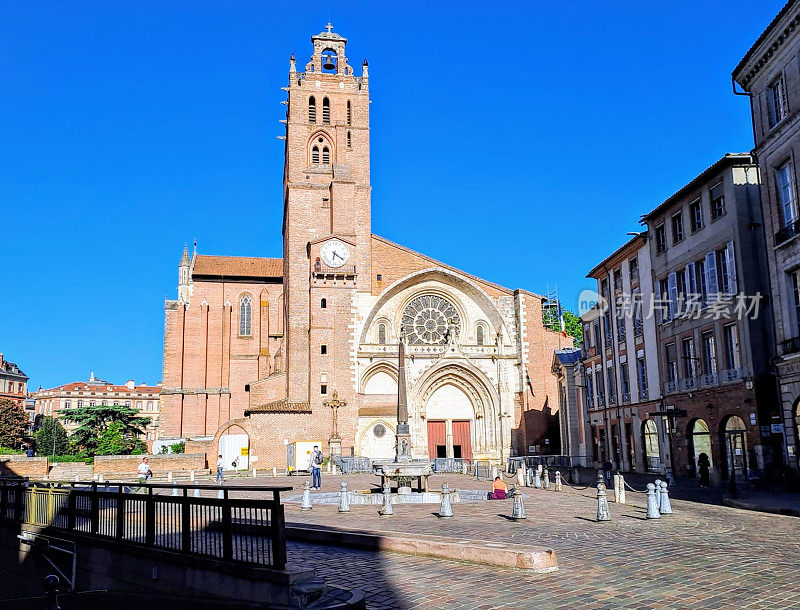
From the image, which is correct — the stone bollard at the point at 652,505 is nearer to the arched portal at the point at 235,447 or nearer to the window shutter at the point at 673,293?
the window shutter at the point at 673,293

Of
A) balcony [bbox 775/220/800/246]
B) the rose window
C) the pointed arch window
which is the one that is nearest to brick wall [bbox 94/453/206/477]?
the rose window

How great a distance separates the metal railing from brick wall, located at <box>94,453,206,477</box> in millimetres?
27216

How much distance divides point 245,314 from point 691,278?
132 ft

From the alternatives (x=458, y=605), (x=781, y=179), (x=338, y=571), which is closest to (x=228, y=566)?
(x=338, y=571)

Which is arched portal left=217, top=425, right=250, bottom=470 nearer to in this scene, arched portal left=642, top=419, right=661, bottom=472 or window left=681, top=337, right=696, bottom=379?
arched portal left=642, top=419, right=661, bottom=472

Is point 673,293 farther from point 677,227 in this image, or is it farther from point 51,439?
point 51,439

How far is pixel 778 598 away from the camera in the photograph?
813cm

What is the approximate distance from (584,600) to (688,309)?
24.2 meters

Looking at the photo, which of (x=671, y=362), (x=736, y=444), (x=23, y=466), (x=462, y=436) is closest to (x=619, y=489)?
(x=736, y=444)

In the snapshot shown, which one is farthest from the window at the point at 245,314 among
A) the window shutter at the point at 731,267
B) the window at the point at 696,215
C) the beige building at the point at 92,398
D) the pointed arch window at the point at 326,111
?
the beige building at the point at 92,398

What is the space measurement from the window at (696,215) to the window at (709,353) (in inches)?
177

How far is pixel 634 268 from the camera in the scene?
35.9 metres

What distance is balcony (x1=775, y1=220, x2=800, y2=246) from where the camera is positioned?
22344 mm

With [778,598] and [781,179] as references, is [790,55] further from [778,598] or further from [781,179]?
[778,598]
